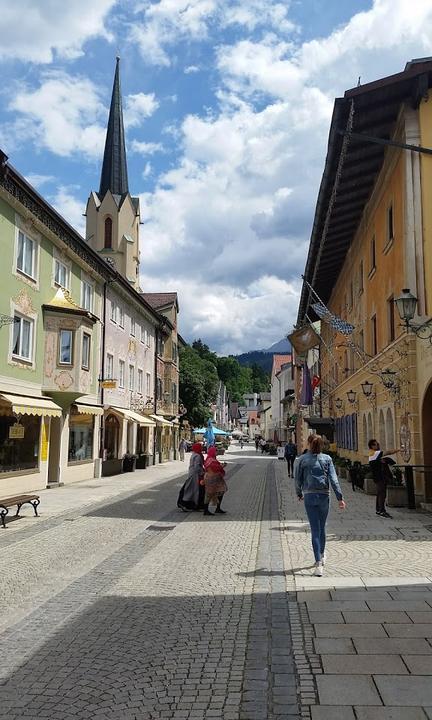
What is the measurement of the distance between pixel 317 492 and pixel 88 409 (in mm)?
17601

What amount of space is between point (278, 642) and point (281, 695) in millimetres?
1131

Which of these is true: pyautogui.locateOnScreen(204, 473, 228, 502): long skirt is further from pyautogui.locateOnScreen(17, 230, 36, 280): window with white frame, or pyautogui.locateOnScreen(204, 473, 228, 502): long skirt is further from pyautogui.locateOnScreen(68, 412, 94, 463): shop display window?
pyautogui.locateOnScreen(68, 412, 94, 463): shop display window

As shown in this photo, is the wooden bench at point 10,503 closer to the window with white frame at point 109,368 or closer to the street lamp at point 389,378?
the street lamp at point 389,378

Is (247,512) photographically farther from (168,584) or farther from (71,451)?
(71,451)

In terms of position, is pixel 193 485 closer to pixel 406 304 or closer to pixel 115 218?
pixel 406 304

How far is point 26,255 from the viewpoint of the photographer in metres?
19.7

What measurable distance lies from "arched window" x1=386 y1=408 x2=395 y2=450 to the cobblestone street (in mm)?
6560

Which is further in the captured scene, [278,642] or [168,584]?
[168,584]

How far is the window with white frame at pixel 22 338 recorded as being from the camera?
18781mm

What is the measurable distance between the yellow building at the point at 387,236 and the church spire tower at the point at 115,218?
25.2 meters

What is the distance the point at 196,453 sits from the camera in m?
15.4

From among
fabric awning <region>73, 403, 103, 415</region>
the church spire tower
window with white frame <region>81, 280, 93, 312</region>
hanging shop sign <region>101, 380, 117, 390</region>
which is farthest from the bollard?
the church spire tower

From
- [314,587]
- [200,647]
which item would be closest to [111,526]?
[314,587]

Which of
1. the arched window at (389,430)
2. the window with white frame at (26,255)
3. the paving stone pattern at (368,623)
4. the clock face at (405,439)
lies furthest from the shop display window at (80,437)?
the paving stone pattern at (368,623)
